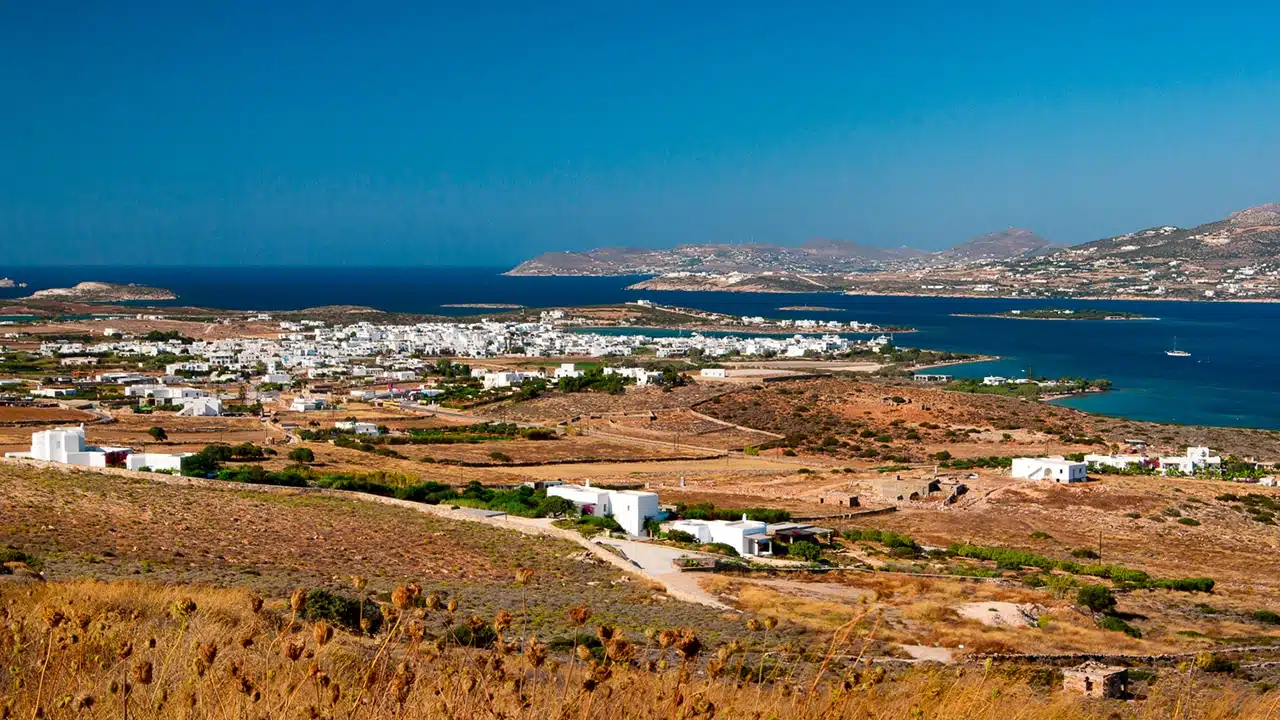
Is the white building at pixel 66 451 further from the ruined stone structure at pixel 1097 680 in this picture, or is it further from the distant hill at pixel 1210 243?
the distant hill at pixel 1210 243

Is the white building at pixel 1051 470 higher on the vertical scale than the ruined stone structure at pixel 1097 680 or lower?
lower

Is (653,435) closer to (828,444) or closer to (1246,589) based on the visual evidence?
(828,444)

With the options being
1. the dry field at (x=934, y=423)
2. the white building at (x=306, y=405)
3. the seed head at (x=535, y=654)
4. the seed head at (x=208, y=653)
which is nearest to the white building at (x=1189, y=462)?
the dry field at (x=934, y=423)

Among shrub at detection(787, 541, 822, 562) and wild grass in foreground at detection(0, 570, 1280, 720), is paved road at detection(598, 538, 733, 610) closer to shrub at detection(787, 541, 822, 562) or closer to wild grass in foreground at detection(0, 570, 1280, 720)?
shrub at detection(787, 541, 822, 562)

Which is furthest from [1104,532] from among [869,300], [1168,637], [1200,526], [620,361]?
[869,300]

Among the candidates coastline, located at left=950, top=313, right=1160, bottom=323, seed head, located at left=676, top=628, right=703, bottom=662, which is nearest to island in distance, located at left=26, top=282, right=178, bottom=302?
coastline, located at left=950, top=313, right=1160, bottom=323

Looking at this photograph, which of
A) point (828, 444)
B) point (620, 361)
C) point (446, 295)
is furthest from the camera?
point (446, 295)

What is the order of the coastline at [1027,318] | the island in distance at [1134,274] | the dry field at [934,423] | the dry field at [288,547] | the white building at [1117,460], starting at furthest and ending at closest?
the island in distance at [1134,274] → the coastline at [1027,318] → the dry field at [934,423] → the white building at [1117,460] → the dry field at [288,547]
